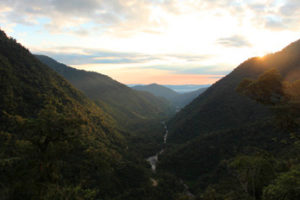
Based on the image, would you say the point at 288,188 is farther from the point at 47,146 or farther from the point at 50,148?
the point at 47,146

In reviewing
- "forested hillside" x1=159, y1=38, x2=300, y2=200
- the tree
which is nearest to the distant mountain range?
the tree

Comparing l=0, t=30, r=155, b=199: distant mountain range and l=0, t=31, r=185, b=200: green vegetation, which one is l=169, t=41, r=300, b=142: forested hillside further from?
l=0, t=30, r=155, b=199: distant mountain range

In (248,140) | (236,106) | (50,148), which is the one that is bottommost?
(248,140)

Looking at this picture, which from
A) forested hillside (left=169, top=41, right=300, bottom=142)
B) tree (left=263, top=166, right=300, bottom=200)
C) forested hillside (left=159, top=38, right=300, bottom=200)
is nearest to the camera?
tree (left=263, top=166, right=300, bottom=200)

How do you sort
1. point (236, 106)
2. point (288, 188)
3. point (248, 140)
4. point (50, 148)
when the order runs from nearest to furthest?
point (288, 188) → point (50, 148) → point (248, 140) → point (236, 106)

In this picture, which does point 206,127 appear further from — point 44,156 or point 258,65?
point 44,156

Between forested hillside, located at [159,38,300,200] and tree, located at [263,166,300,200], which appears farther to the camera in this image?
forested hillside, located at [159,38,300,200]

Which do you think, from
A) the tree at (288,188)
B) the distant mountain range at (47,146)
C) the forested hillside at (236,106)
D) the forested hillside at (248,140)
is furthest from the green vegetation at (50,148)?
the forested hillside at (236,106)

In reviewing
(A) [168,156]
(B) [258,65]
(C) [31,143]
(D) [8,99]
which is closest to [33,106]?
(D) [8,99]

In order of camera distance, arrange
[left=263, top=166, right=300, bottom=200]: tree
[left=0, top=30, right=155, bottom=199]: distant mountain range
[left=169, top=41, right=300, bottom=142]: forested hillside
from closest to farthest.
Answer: [left=263, top=166, right=300, bottom=200]: tree
[left=0, top=30, right=155, bottom=199]: distant mountain range
[left=169, top=41, right=300, bottom=142]: forested hillside

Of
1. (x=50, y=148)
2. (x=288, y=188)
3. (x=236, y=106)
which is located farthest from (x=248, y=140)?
(x=50, y=148)

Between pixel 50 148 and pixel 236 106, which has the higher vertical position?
pixel 236 106
